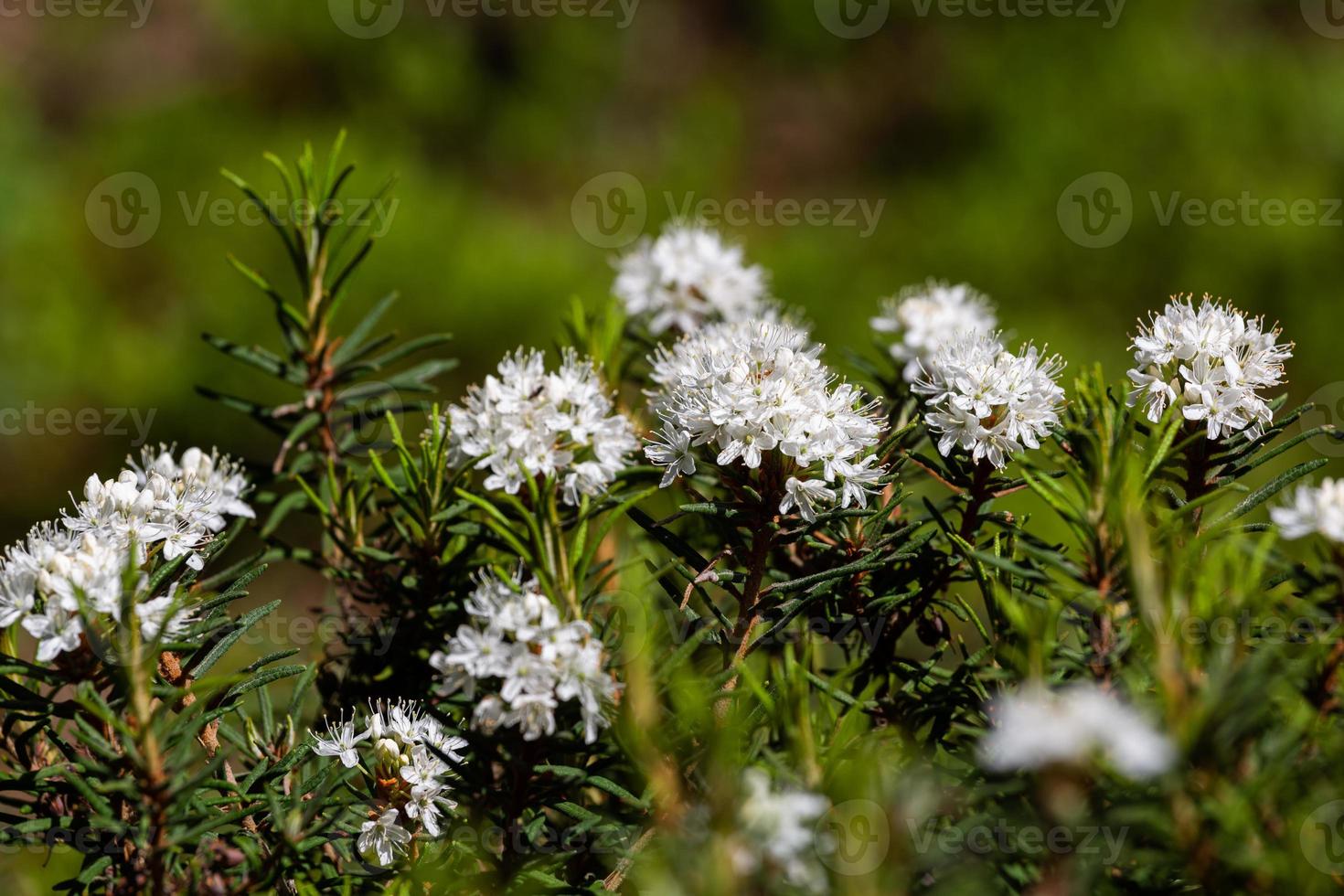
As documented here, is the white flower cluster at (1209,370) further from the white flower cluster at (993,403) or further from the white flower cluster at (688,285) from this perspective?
the white flower cluster at (688,285)

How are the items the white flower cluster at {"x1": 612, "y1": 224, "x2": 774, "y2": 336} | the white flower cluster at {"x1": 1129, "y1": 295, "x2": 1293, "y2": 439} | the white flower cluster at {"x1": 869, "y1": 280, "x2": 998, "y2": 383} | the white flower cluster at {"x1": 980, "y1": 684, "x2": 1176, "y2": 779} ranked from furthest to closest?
1. the white flower cluster at {"x1": 612, "y1": 224, "x2": 774, "y2": 336}
2. the white flower cluster at {"x1": 869, "y1": 280, "x2": 998, "y2": 383}
3. the white flower cluster at {"x1": 1129, "y1": 295, "x2": 1293, "y2": 439}
4. the white flower cluster at {"x1": 980, "y1": 684, "x2": 1176, "y2": 779}

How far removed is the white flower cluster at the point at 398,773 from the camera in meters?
0.74

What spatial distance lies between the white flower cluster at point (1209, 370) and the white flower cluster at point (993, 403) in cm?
7

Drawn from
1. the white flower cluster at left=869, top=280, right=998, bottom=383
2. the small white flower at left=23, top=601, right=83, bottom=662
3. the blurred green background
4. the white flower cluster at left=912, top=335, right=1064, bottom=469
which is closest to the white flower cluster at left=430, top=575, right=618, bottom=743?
the small white flower at left=23, top=601, right=83, bottom=662

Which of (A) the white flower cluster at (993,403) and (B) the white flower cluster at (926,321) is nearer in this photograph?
(A) the white flower cluster at (993,403)

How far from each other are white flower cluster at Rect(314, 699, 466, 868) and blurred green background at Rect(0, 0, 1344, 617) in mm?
3063

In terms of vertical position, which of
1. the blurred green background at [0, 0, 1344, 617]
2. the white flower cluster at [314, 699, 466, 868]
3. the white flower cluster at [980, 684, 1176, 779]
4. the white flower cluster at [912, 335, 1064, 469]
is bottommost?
the white flower cluster at [314, 699, 466, 868]

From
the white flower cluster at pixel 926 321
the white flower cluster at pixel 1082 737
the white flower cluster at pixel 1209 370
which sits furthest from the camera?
the white flower cluster at pixel 926 321

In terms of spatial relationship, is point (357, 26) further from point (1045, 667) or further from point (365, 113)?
point (1045, 667)

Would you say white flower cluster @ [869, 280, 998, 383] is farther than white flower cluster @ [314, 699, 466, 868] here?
Yes

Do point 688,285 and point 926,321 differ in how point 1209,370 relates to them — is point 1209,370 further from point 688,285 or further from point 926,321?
point 688,285

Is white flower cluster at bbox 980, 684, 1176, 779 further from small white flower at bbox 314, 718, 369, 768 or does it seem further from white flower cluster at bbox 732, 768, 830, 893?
small white flower at bbox 314, 718, 369, 768

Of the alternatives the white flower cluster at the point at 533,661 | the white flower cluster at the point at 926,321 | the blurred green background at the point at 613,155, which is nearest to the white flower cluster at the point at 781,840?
the white flower cluster at the point at 533,661

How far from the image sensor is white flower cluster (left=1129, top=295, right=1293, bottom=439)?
30.3 inches
